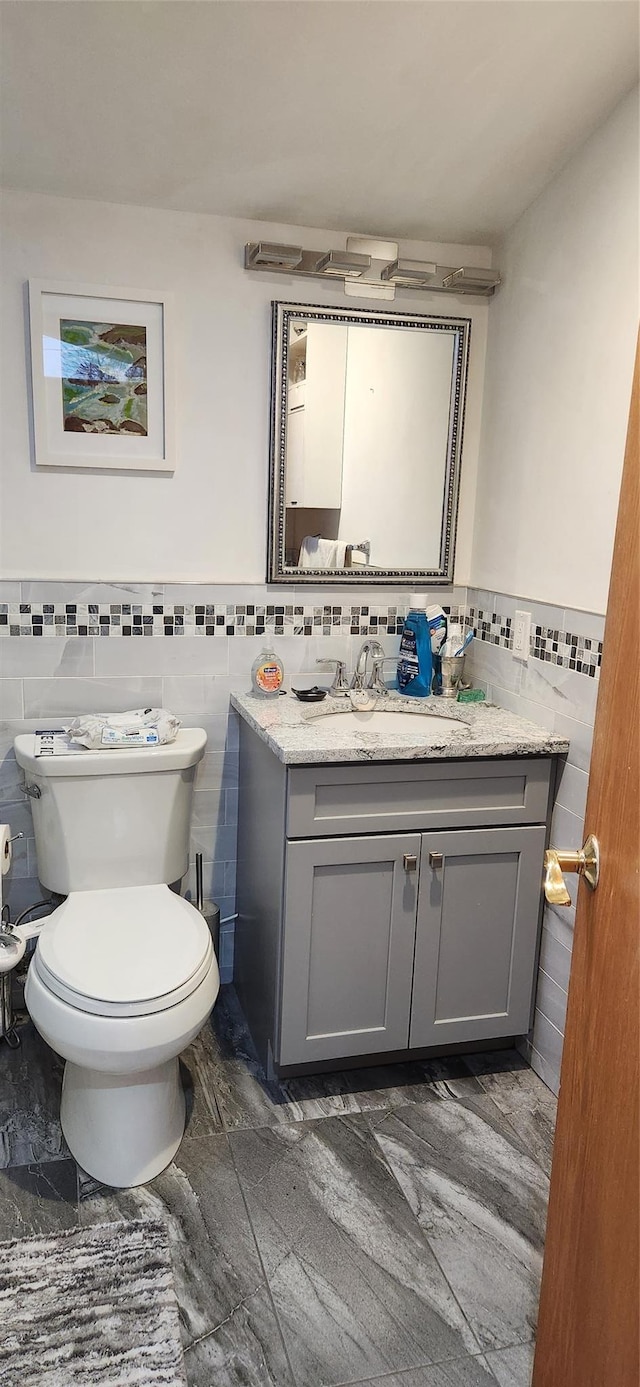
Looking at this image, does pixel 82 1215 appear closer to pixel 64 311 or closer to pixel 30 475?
pixel 30 475

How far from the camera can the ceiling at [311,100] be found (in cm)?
158

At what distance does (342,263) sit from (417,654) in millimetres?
1022

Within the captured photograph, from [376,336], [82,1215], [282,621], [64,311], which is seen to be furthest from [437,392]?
[82,1215]

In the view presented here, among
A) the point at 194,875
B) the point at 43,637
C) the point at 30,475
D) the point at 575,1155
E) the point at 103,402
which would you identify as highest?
the point at 103,402

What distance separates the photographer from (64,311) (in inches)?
87.2

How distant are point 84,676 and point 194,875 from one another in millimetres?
649

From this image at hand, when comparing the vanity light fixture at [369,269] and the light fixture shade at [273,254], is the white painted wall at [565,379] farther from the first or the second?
the light fixture shade at [273,254]

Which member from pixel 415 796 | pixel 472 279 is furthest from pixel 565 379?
pixel 415 796

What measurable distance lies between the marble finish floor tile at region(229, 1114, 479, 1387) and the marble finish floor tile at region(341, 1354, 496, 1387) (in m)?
0.02

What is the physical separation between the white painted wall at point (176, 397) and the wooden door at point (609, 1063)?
1.51m

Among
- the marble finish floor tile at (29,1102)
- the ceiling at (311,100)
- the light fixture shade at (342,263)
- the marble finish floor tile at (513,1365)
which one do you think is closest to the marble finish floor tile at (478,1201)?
the marble finish floor tile at (513,1365)

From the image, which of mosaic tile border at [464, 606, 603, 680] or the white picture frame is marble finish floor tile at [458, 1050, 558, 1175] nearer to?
mosaic tile border at [464, 606, 603, 680]

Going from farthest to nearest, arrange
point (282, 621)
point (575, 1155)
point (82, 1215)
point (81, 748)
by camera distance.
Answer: point (282, 621), point (81, 748), point (82, 1215), point (575, 1155)

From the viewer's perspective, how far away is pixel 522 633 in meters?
2.29
